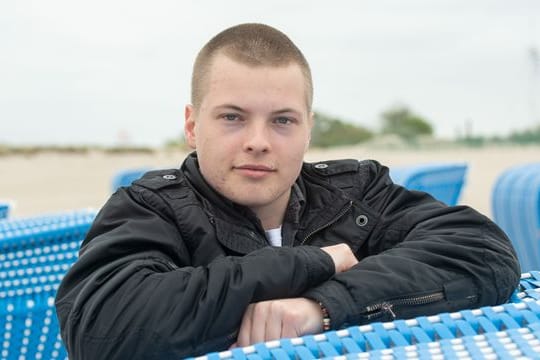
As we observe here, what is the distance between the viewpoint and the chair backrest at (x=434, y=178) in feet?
12.7

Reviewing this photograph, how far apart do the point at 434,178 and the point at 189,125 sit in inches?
91.2

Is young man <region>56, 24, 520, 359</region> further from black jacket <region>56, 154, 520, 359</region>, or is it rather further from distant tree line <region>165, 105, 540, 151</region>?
distant tree line <region>165, 105, 540, 151</region>

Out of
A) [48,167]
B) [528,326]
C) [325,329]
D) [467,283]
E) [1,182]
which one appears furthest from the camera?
[48,167]

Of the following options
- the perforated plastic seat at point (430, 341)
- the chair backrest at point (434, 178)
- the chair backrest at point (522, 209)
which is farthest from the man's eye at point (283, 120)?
the chair backrest at point (522, 209)

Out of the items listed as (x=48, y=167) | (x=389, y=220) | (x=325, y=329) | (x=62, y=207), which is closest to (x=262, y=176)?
(x=389, y=220)

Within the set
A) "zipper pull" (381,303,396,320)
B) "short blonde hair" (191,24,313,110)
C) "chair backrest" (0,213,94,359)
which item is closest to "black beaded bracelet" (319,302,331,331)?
"zipper pull" (381,303,396,320)

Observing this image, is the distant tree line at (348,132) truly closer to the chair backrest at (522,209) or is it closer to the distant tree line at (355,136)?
the distant tree line at (355,136)

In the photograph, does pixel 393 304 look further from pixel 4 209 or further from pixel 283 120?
pixel 4 209

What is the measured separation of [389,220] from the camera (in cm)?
197

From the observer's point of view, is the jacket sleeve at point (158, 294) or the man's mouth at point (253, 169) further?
the man's mouth at point (253, 169)

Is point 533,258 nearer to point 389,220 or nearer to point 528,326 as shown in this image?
point 389,220

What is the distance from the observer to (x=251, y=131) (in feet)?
5.78

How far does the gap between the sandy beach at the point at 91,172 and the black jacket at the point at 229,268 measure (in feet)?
20.4

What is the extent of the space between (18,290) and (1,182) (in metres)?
12.1
